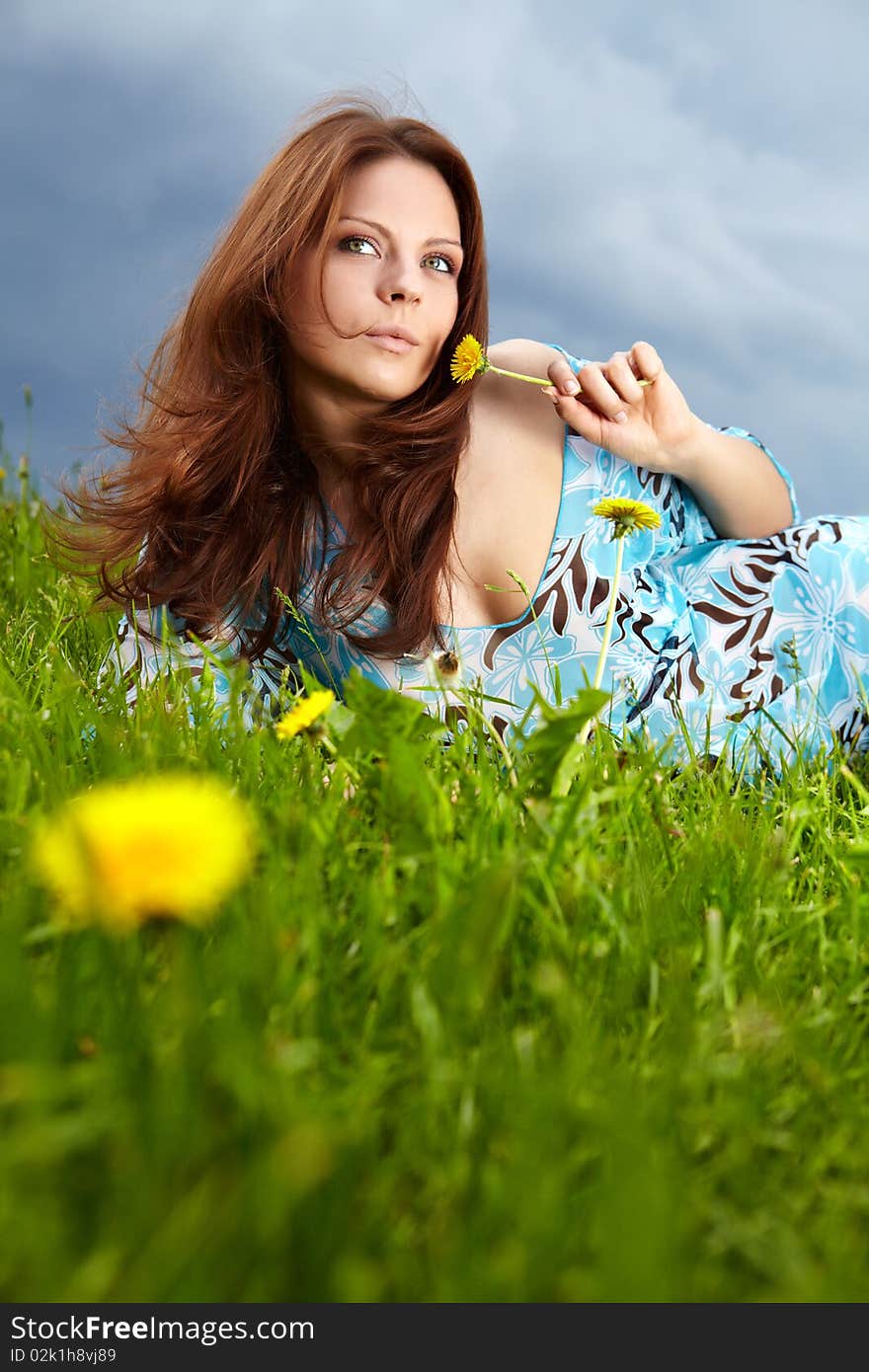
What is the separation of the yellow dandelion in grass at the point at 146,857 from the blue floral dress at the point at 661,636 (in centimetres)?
155

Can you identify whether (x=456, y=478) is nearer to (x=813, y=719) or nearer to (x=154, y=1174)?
(x=813, y=719)

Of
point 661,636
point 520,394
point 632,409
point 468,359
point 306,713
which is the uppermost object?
point 520,394

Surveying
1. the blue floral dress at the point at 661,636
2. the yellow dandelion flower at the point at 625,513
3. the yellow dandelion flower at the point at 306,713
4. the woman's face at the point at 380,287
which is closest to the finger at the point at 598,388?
the blue floral dress at the point at 661,636

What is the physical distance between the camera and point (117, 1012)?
0.65m

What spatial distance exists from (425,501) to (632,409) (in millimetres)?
460

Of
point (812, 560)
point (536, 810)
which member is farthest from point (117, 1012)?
point (812, 560)

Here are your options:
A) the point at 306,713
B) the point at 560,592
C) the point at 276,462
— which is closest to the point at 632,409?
the point at 560,592

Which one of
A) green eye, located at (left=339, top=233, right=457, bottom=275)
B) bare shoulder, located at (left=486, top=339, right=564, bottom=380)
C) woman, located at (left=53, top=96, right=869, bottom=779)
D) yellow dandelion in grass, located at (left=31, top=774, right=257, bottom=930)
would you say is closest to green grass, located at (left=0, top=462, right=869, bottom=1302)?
yellow dandelion in grass, located at (left=31, top=774, right=257, bottom=930)

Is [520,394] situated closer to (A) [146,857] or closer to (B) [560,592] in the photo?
(B) [560,592]

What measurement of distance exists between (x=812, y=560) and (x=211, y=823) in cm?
208

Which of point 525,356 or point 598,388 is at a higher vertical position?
point 525,356

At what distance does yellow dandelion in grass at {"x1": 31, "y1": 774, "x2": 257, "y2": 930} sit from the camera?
0.60 m

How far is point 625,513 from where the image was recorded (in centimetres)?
134

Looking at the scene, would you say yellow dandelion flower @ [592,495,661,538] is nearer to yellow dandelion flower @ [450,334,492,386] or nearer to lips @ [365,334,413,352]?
yellow dandelion flower @ [450,334,492,386]
